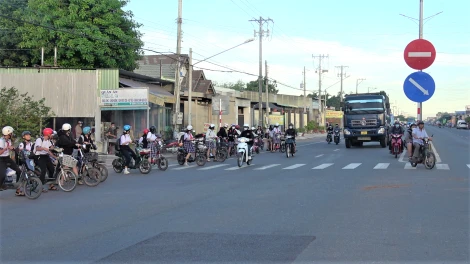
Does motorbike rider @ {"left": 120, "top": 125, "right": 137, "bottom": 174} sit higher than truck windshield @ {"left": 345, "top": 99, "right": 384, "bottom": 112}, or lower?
lower

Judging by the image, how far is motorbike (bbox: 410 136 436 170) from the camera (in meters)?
19.6

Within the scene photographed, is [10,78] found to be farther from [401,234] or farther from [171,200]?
[401,234]

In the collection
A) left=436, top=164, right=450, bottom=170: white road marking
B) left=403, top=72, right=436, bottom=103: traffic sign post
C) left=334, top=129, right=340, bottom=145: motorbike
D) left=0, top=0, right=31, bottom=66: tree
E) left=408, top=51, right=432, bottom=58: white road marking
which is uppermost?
left=0, top=0, right=31, bottom=66: tree

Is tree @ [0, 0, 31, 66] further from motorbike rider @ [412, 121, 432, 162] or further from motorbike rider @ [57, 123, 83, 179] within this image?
motorbike rider @ [412, 121, 432, 162]

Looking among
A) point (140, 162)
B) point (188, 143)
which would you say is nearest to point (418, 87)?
point (140, 162)

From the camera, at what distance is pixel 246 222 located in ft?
30.9

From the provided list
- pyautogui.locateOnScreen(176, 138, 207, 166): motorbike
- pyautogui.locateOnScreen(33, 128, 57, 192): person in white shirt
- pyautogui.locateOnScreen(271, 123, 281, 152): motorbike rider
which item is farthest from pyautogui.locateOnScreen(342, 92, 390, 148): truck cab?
pyautogui.locateOnScreen(33, 128, 57, 192): person in white shirt

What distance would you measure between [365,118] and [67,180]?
81.0ft

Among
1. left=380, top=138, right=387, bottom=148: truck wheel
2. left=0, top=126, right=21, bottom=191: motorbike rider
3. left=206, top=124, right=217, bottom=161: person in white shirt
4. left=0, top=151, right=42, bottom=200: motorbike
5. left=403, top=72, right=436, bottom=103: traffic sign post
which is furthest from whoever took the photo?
left=380, top=138, right=387, bottom=148: truck wheel

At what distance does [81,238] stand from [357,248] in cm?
407

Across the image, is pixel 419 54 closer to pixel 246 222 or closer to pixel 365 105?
pixel 246 222

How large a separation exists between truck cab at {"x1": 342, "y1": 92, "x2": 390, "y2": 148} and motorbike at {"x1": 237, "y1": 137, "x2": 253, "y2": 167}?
14547mm

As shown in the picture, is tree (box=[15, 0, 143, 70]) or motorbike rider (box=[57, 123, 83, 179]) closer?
motorbike rider (box=[57, 123, 83, 179])

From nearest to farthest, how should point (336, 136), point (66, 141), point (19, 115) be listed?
point (66, 141) → point (19, 115) → point (336, 136)
